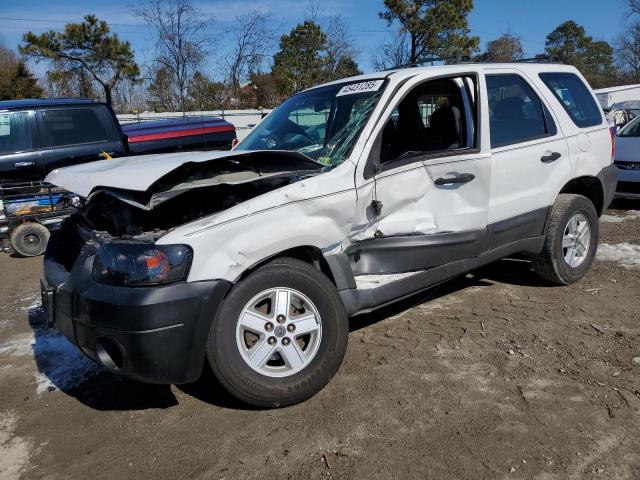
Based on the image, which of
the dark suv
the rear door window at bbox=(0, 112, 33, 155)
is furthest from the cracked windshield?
the rear door window at bbox=(0, 112, 33, 155)

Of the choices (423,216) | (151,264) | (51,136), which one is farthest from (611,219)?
(51,136)

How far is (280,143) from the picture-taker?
4.19 m

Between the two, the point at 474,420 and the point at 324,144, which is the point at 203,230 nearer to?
the point at 324,144

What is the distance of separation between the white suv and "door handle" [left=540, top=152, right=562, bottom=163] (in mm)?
14

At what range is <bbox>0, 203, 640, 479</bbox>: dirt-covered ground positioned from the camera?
259cm

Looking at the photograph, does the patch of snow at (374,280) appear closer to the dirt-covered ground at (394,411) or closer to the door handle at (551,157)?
the dirt-covered ground at (394,411)

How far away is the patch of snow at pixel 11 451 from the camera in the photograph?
105 inches

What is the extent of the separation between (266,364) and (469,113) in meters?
2.33

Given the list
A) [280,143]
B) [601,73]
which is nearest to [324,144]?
[280,143]

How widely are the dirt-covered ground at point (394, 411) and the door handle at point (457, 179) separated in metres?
1.10

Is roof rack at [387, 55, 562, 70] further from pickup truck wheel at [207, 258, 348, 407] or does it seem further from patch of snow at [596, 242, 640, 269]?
pickup truck wheel at [207, 258, 348, 407]

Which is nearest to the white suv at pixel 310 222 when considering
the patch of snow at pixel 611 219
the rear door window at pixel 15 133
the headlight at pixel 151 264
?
the headlight at pixel 151 264

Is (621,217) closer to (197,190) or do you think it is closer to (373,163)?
(373,163)

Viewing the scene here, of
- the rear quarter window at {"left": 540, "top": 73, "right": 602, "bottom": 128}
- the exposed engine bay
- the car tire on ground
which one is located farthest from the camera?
the car tire on ground
